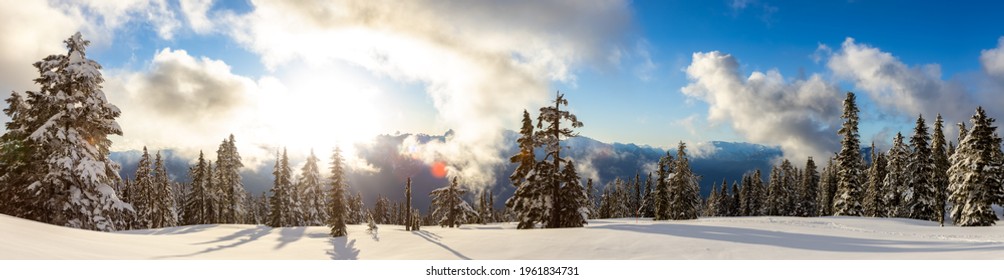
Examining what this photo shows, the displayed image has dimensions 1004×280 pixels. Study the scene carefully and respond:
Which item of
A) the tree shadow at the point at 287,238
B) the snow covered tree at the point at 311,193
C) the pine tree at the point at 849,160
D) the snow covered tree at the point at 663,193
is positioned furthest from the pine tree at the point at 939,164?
the snow covered tree at the point at 311,193

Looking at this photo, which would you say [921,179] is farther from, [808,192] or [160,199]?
[160,199]

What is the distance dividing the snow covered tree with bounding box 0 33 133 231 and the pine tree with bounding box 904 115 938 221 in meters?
68.2

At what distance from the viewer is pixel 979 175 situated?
1499 inches

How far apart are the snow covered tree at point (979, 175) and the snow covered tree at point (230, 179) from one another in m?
76.1

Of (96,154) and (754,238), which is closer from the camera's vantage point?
(754,238)

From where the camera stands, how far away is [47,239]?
1081cm

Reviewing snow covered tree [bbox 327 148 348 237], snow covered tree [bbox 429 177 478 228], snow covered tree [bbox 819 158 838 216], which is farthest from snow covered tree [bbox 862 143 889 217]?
snow covered tree [bbox 327 148 348 237]

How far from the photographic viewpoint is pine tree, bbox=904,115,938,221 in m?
50.7

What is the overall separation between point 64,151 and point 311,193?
43254mm

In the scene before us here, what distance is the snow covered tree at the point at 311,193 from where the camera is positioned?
202 ft

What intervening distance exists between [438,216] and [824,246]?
51.0m
